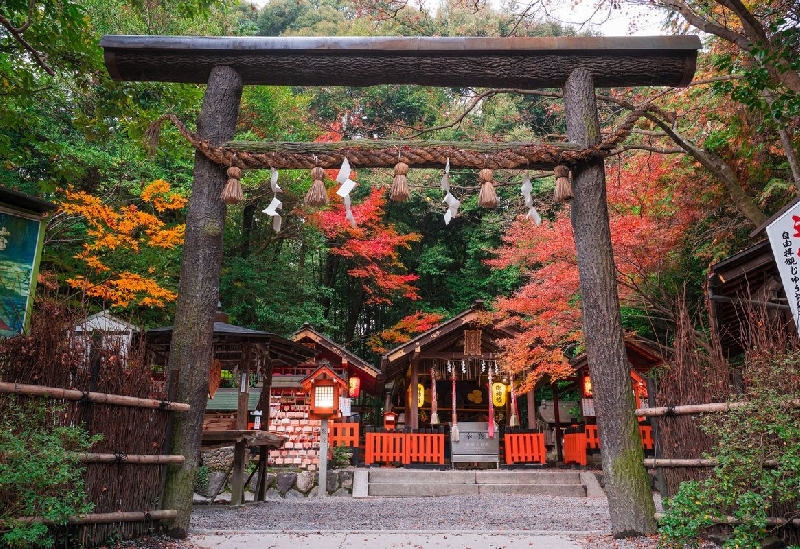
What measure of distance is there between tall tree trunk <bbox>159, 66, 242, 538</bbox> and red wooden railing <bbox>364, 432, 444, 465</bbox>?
9.24 m

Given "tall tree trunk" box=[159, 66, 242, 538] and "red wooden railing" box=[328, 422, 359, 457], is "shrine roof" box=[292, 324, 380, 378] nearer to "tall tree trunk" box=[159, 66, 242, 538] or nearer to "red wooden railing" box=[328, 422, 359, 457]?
"red wooden railing" box=[328, 422, 359, 457]

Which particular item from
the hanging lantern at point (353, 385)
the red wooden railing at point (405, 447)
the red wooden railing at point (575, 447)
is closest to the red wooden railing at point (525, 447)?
the red wooden railing at point (575, 447)

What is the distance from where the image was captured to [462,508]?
9.48m

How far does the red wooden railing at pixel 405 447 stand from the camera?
14383 mm

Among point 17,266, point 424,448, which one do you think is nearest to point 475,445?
point 424,448

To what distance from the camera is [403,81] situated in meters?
6.06

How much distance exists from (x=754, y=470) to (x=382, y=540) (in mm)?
2857

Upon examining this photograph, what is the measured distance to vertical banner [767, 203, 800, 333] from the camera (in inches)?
232

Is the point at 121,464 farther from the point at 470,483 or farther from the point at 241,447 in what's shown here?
the point at 470,483

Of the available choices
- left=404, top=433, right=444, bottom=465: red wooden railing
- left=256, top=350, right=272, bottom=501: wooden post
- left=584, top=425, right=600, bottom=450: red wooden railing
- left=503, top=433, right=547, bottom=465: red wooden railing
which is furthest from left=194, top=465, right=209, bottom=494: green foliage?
left=584, top=425, right=600, bottom=450: red wooden railing

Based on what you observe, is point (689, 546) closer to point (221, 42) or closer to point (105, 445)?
point (105, 445)

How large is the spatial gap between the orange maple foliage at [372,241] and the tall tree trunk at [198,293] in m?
12.3

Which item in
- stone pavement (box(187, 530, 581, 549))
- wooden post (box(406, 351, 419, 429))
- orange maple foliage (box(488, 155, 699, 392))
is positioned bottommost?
stone pavement (box(187, 530, 581, 549))

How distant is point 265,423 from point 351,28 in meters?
17.5
